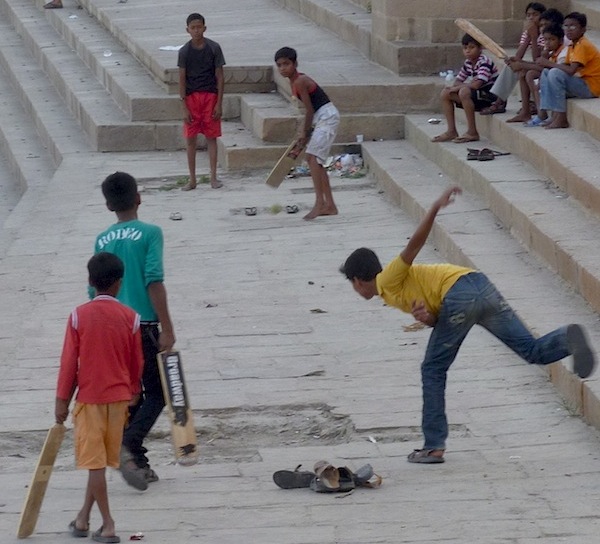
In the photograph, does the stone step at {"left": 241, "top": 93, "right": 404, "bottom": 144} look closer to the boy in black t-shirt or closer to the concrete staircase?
the concrete staircase

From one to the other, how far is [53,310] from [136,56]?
8384 millimetres

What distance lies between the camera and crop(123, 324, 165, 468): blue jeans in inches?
232

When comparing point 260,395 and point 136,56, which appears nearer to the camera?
point 260,395

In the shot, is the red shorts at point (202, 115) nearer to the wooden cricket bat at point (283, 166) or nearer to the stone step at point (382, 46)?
the wooden cricket bat at point (283, 166)

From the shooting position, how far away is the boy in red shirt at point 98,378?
5.11 metres

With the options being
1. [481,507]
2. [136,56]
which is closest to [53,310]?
[481,507]

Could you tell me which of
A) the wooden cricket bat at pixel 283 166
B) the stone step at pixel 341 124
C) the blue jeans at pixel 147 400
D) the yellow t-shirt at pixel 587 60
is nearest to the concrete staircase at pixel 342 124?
the stone step at pixel 341 124

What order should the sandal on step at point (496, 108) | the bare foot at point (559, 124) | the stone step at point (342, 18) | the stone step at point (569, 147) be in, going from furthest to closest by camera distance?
the stone step at point (342, 18), the sandal on step at point (496, 108), the bare foot at point (559, 124), the stone step at point (569, 147)

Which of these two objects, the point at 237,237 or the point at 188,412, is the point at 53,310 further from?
the point at 188,412

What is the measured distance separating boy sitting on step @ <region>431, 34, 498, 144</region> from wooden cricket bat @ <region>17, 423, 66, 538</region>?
7199 millimetres

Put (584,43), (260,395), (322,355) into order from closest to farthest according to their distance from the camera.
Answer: (260,395)
(322,355)
(584,43)

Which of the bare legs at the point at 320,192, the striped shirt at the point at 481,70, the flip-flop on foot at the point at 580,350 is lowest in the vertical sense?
the bare legs at the point at 320,192

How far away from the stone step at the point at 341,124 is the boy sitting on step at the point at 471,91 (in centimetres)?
151

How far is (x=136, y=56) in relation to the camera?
Answer: 54.5ft
